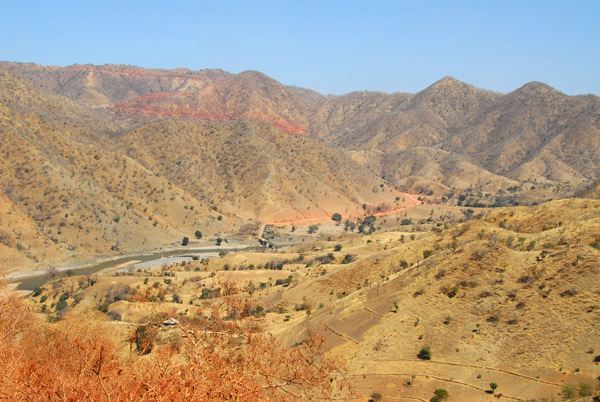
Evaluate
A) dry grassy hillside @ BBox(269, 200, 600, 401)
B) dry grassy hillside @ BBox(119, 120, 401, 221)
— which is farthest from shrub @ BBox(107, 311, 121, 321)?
dry grassy hillside @ BBox(119, 120, 401, 221)

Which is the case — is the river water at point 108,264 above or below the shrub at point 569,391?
below

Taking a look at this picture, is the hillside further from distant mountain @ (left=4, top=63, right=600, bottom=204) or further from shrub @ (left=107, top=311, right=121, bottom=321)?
distant mountain @ (left=4, top=63, right=600, bottom=204)

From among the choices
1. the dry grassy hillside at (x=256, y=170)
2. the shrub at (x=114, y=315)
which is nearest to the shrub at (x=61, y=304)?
the shrub at (x=114, y=315)

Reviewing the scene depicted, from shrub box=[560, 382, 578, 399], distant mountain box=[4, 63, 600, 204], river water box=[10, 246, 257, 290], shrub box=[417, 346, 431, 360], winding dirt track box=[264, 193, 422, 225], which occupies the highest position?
distant mountain box=[4, 63, 600, 204]

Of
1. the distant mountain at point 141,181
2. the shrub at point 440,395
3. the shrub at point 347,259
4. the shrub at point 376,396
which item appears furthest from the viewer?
the distant mountain at point 141,181

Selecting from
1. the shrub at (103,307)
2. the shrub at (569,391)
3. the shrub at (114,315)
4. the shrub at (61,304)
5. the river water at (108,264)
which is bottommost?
the river water at (108,264)

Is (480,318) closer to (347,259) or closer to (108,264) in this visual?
(347,259)

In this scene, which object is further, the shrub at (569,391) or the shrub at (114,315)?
the shrub at (114,315)

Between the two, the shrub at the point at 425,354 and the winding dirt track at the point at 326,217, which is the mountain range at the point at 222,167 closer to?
the winding dirt track at the point at 326,217

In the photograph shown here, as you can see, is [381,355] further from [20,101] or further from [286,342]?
[20,101]

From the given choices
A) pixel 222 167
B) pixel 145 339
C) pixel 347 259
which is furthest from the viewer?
pixel 222 167

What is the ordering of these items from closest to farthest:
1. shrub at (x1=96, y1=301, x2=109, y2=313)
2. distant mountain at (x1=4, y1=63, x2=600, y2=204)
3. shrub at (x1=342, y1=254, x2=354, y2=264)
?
shrub at (x1=96, y1=301, x2=109, y2=313)
shrub at (x1=342, y1=254, x2=354, y2=264)
distant mountain at (x1=4, y1=63, x2=600, y2=204)

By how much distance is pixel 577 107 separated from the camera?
168m

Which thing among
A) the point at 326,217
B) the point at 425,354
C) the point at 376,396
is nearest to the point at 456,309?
the point at 425,354
